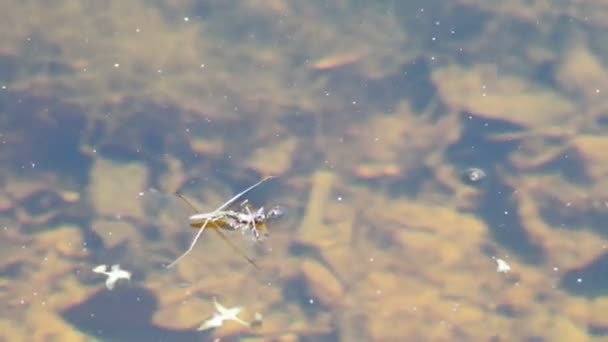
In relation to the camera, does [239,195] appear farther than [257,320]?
Yes

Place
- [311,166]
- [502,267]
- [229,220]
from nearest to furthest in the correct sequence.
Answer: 1. [502,267]
2. [229,220]
3. [311,166]

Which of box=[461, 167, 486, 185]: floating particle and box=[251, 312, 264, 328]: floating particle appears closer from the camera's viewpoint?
box=[251, 312, 264, 328]: floating particle

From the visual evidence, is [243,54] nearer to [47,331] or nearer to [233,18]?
[233,18]

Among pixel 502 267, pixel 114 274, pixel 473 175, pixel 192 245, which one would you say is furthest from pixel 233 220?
pixel 502 267

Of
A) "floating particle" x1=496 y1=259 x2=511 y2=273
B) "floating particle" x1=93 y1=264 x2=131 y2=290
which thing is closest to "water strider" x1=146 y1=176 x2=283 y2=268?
"floating particle" x1=93 y1=264 x2=131 y2=290

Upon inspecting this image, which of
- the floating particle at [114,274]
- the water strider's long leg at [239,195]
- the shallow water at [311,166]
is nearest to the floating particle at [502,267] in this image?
the shallow water at [311,166]

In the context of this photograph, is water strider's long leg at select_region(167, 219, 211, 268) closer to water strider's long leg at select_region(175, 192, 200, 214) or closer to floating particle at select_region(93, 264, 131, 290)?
water strider's long leg at select_region(175, 192, 200, 214)

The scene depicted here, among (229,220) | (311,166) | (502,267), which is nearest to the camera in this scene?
(502,267)

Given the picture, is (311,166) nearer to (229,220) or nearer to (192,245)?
(229,220)

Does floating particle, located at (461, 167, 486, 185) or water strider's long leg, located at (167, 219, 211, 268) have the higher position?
floating particle, located at (461, 167, 486, 185)
